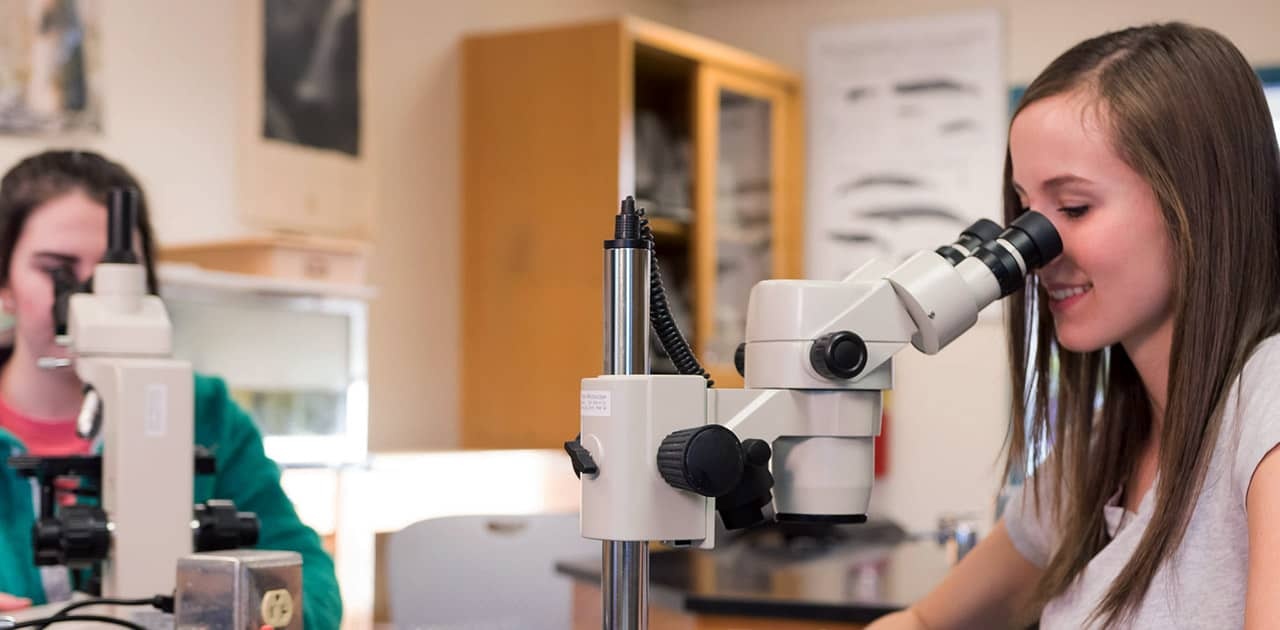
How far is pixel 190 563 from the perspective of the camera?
106 cm

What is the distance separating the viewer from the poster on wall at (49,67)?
275cm

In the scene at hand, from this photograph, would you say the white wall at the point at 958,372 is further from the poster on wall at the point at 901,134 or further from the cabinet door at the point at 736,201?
the cabinet door at the point at 736,201

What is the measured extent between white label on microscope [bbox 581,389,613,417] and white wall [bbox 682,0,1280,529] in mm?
3690

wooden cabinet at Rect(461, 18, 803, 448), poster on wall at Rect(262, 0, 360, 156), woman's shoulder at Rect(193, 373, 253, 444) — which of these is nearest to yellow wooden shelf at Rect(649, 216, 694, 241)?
wooden cabinet at Rect(461, 18, 803, 448)

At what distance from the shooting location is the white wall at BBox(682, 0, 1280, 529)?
4.52m

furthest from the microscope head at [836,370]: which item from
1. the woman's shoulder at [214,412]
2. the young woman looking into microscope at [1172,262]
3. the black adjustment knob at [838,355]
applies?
the woman's shoulder at [214,412]

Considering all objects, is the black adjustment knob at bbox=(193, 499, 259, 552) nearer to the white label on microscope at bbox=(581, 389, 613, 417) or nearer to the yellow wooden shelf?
the white label on microscope at bbox=(581, 389, 613, 417)

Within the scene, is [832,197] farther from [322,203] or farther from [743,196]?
[322,203]

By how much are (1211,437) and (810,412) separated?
17.3 inches

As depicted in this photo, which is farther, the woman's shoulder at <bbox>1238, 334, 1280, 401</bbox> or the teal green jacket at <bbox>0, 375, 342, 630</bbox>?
the teal green jacket at <bbox>0, 375, 342, 630</bbox>

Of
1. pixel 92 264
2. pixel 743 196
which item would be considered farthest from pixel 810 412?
pixel 743 196

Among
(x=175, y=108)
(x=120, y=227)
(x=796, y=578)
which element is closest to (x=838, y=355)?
(x=120, y=227)

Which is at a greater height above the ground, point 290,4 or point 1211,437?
point 290,4

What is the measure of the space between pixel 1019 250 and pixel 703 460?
0.35 m
